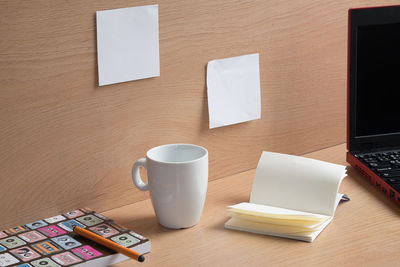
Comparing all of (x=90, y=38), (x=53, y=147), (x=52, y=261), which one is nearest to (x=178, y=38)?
(x=90, y=38)

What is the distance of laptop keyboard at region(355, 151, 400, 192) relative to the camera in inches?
35.8

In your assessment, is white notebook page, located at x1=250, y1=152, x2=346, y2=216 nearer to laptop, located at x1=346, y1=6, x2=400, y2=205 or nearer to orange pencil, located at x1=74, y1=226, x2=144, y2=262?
laptop, located at x1=346, y1=6, x2=400, y2=205

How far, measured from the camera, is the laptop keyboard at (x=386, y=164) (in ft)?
2.98

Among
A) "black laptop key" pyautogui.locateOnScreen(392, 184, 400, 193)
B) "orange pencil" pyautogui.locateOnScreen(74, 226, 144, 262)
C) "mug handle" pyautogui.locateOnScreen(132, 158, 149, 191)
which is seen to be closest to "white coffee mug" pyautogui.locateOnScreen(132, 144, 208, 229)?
"mug handle" pyautogui.locateOnScreen(132, 158, 149, 191)

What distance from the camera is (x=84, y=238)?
0.76 metres

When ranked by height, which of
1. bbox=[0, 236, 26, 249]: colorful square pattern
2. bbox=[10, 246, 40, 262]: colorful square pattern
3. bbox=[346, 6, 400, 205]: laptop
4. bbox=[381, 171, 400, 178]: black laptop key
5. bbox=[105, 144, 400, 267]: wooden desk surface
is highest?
bbox=[346, 6, 400, 205]: laptop

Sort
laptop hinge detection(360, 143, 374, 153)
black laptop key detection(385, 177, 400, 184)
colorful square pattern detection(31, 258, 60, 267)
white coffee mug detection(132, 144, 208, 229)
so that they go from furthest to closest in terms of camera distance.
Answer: laptop hinge detection(360, 143, 374, 153)
black laptop key detection(385, 177, 400, 184)
white coffee mug detection(132, 144, 208, 229)
colorful square pattern detection(31, 258, 60, 267)

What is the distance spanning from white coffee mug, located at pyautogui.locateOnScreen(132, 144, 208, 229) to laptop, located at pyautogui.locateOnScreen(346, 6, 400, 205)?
318 millimetres

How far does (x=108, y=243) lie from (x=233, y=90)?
1.28ft

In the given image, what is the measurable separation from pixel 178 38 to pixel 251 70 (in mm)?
167

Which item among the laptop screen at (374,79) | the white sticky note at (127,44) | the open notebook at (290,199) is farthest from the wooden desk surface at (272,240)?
the white sticky note at (127,44)

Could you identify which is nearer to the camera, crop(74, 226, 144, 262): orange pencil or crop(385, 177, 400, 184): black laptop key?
crop(74, 226, 144, 262): orange pencil

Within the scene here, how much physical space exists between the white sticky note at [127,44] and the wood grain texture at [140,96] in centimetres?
1

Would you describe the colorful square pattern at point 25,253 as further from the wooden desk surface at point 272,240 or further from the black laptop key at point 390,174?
the black laptop key at point 390,174
